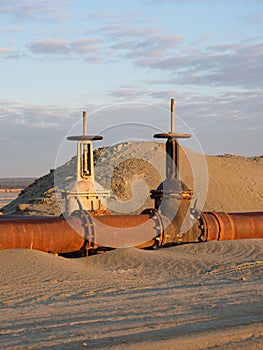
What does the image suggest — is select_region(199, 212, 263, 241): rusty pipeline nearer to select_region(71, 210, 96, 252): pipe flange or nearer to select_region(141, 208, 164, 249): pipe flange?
select_region(141, 208, 164, 249): pipe flange

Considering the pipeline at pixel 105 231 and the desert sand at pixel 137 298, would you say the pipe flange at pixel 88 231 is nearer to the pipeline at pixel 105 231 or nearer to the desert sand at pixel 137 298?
the pipeline at pixel 105 231

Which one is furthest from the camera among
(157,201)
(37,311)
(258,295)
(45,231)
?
(157,201)

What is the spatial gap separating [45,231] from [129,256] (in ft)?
7.03

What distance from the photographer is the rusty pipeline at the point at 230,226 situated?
16.4 meters

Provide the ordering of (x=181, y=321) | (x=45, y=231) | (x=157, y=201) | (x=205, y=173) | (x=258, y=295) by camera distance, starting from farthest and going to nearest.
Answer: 1. (x=205, y=173)
2. (x=157, y=201)
3. (x=45, y=231)
4. (x=258, y=295)
5. (x=181, y=321)

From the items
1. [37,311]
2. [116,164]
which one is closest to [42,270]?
[37,311]

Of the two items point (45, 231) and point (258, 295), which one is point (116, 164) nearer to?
point (45, 231)

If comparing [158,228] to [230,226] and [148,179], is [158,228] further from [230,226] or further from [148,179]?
[148,179]

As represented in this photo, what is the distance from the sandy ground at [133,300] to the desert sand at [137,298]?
1cm

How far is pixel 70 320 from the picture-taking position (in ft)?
24.0

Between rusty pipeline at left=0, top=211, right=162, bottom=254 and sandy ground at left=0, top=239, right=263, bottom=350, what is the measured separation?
0.35 meters

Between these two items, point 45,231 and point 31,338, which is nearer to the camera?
point 31,338

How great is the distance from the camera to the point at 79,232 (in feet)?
46.6

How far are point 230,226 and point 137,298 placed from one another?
27.7ft
